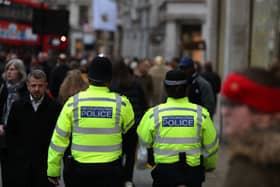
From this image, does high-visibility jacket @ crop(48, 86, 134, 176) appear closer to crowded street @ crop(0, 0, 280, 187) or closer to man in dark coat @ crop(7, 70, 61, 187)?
crowded street @ crop(0, 0, 280, 187)

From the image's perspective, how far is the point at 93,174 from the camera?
244 inches

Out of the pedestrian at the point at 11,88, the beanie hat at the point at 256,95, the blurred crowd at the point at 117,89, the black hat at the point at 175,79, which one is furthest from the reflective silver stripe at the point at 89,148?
the beanie hat at the point at 256,95

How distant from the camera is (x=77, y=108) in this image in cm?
620

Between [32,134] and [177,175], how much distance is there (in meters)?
1.87

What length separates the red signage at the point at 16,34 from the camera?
106 ft

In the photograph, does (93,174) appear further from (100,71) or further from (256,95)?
(256,95)

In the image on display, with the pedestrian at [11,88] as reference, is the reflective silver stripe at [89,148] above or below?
below

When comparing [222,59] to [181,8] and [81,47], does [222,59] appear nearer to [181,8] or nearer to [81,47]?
[181,8]

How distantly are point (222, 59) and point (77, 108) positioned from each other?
12666mm

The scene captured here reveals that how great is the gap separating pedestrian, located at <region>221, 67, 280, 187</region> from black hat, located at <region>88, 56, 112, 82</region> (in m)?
3.10

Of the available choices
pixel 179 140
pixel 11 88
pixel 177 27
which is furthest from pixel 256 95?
pixel 177 27

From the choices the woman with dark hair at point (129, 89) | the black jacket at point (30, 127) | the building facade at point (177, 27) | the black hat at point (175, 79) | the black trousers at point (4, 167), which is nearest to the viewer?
the black hat at point (175, 79)

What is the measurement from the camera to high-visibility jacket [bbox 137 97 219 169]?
20.2 feet

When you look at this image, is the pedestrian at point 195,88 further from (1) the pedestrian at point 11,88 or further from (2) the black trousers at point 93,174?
(2) the black trousers at point 93,174
